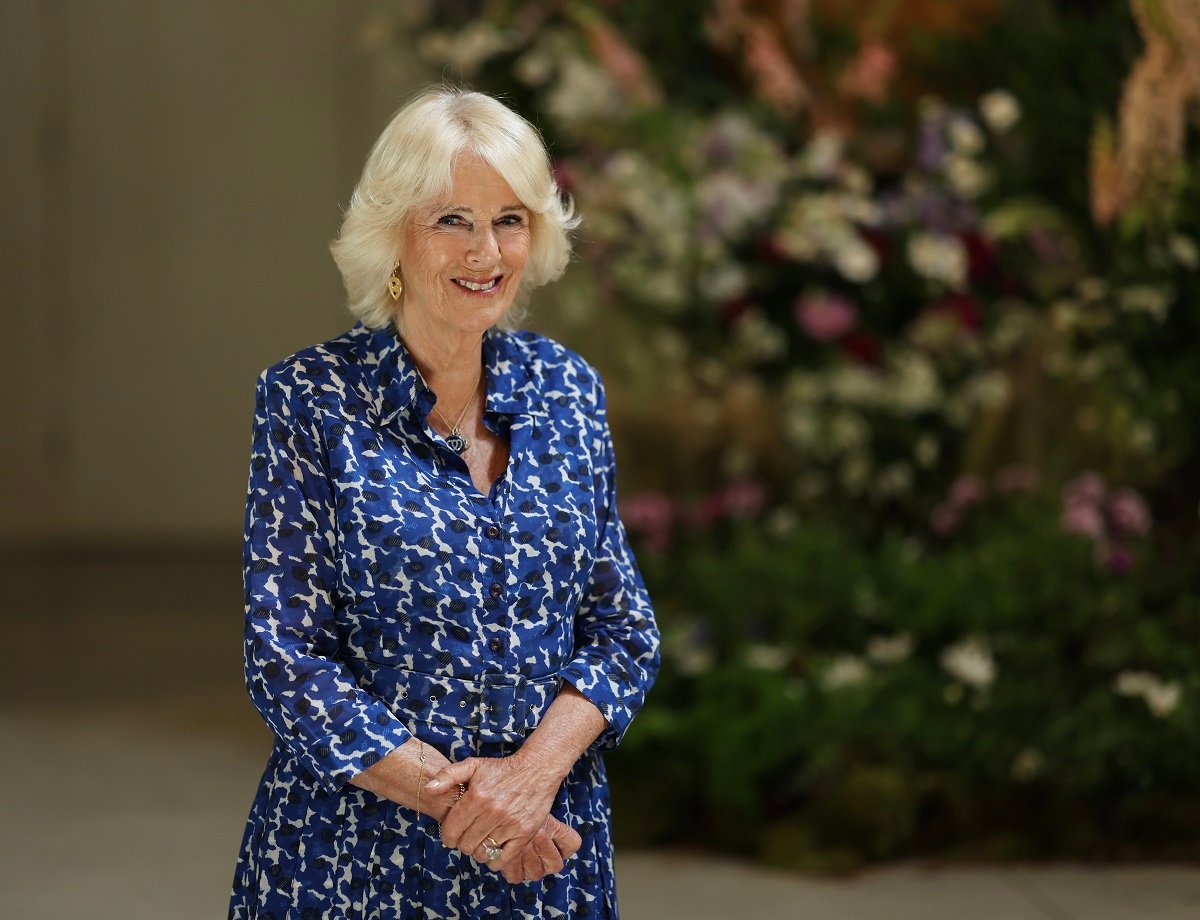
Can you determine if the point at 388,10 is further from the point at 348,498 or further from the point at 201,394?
the point at 348,498

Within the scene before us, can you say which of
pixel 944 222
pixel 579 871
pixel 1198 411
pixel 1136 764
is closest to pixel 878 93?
pixel 944 222

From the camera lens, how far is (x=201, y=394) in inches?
317

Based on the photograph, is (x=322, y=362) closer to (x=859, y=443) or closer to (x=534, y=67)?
(x=534, y=67)

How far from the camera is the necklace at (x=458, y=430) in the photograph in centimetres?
186

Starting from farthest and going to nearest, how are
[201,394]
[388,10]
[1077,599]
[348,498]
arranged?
[201,394] < [388,10] < [1077,599] < [348,498]

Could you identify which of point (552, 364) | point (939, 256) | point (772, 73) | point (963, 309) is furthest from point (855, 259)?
point (552, 364)

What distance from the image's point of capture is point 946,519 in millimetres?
4082

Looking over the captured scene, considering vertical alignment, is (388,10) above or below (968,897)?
above

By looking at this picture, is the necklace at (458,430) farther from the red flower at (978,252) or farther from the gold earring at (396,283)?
the red flower at (978,252)

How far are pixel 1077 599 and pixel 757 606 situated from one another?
785mm

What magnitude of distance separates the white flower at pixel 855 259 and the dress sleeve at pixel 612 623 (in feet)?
6.45

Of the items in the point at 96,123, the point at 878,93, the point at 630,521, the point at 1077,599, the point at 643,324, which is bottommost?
the point at 1077,599

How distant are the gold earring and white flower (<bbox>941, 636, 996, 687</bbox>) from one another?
210cm

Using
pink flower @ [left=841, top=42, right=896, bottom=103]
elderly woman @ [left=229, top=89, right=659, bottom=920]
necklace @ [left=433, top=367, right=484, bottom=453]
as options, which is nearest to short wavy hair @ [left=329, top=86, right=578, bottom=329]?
elderly woman @ [left=229, top=89, right=659, bottom=920]
